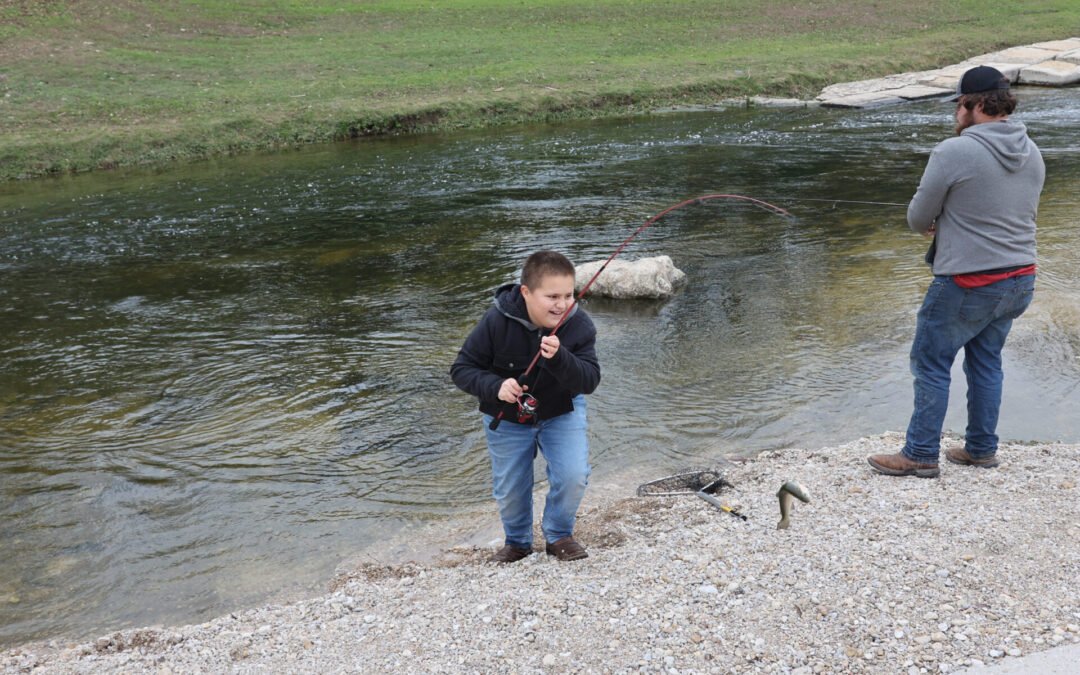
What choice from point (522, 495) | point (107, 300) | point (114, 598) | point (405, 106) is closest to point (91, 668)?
point (114, 598)

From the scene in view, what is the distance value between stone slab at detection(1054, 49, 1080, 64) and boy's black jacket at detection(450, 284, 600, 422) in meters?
33.5

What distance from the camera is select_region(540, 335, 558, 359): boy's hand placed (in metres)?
4.39

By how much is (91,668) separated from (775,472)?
437cm

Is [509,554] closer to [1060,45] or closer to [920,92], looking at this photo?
[920,92]

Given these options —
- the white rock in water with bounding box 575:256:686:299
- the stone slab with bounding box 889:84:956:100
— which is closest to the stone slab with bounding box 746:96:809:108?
the stone slab with bounding box 889:84:956:100

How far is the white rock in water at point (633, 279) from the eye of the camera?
11031 millimetres

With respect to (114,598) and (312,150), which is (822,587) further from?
(312,150)

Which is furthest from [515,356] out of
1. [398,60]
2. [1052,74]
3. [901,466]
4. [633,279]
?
[1052,74]

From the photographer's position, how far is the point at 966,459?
18.9 feet

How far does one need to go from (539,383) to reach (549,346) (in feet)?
1.39

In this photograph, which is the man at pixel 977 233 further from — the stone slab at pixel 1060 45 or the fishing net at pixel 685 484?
the stone slab at pixel 1060 45

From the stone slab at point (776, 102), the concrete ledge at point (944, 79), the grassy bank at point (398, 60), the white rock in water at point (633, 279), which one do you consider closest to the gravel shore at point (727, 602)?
the white rock in water at point (633, 279)

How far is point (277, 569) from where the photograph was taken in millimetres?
5859

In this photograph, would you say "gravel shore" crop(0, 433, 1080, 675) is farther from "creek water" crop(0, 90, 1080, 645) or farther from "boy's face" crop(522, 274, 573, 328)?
"boy's face" crop(522, 274, 573, 328)
